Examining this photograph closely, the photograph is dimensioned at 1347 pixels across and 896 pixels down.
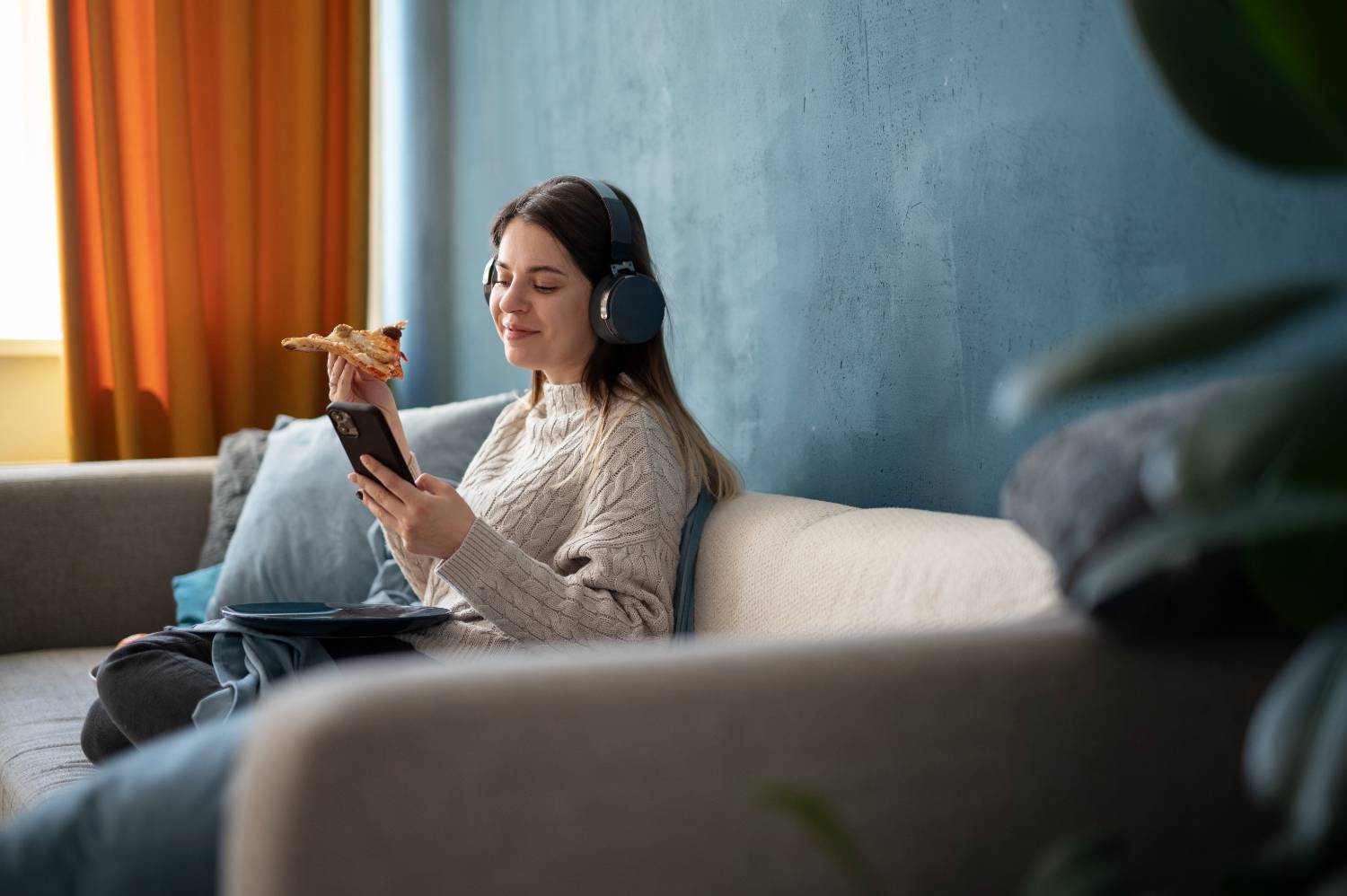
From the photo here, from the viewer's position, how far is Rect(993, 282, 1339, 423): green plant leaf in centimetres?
59

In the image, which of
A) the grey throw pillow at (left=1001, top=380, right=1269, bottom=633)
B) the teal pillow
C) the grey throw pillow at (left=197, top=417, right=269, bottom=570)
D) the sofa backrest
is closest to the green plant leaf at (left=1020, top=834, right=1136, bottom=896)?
the grey throw pillow at (left=1001, top=380, right=1269, bottom=633)

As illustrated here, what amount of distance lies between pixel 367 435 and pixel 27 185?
76.8 inches

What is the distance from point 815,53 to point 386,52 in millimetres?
1858

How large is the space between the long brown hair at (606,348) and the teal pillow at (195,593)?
3.17ft

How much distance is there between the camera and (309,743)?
0.65 meters

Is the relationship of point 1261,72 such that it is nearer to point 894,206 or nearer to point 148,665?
point 894,206

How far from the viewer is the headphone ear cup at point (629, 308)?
171 centimetres

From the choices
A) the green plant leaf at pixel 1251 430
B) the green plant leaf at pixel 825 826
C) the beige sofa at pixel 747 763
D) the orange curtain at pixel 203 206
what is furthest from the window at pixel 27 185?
the green plant leaf at pixel 1251 430

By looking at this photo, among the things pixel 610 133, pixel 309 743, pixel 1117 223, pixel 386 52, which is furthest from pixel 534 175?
pixel 309 743

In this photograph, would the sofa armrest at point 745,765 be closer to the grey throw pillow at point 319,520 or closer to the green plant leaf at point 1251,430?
the green plant leaf at point 1251,430

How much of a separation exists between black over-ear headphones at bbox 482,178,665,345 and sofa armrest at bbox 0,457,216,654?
1.21 m

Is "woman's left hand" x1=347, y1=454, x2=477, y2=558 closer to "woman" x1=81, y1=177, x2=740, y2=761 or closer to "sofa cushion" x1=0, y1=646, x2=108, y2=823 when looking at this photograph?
"woman" x1=81, y1=177, x2=740, y2=761

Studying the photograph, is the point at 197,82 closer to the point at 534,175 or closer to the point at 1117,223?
the point at 534,175

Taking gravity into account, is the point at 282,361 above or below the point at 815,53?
below
